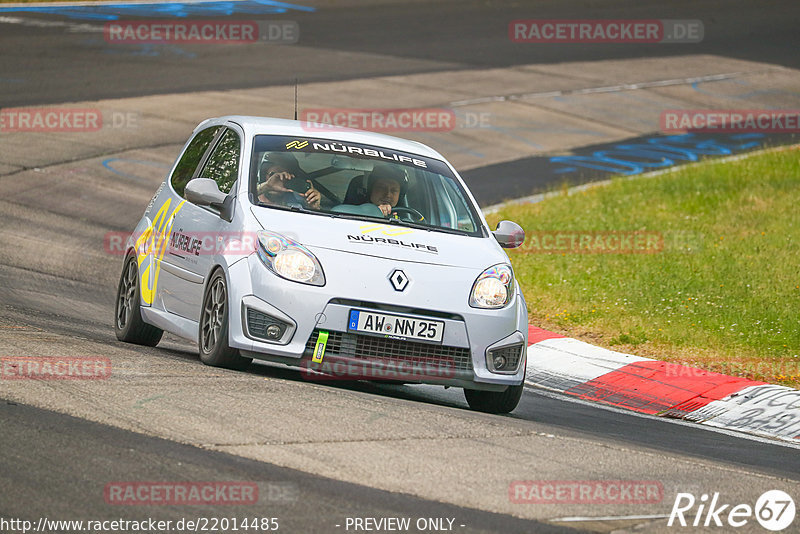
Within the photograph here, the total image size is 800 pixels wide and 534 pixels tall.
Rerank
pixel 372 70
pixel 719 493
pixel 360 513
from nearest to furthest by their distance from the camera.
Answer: pixel 360 513
pixel 719 493
pixel 372 70

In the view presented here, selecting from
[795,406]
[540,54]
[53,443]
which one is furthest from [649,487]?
[540,54]

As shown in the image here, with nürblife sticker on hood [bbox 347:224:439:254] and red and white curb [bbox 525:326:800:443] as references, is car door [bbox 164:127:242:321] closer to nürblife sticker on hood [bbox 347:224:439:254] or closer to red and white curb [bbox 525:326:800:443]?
nürblife sticker on hood [bbox 347:224:439:254]

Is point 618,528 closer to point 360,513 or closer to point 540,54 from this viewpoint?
point 360,513

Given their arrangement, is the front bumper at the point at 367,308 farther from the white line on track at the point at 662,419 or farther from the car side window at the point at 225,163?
the white line on track at the point at 662,419

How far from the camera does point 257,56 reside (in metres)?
27.5

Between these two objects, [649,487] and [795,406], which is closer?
[649,487]

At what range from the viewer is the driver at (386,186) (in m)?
8.67

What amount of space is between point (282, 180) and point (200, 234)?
2.16ft

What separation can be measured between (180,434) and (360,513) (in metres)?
1.24

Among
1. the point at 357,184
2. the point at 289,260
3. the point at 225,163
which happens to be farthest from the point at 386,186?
the point at 289,260

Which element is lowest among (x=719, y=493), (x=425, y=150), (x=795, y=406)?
Answer: (x=795, y=406)

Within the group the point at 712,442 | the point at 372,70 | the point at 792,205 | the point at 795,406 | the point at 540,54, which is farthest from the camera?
the point at 540,54

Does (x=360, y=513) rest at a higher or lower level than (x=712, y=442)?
higher

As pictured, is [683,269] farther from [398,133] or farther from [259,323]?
[398,133]
